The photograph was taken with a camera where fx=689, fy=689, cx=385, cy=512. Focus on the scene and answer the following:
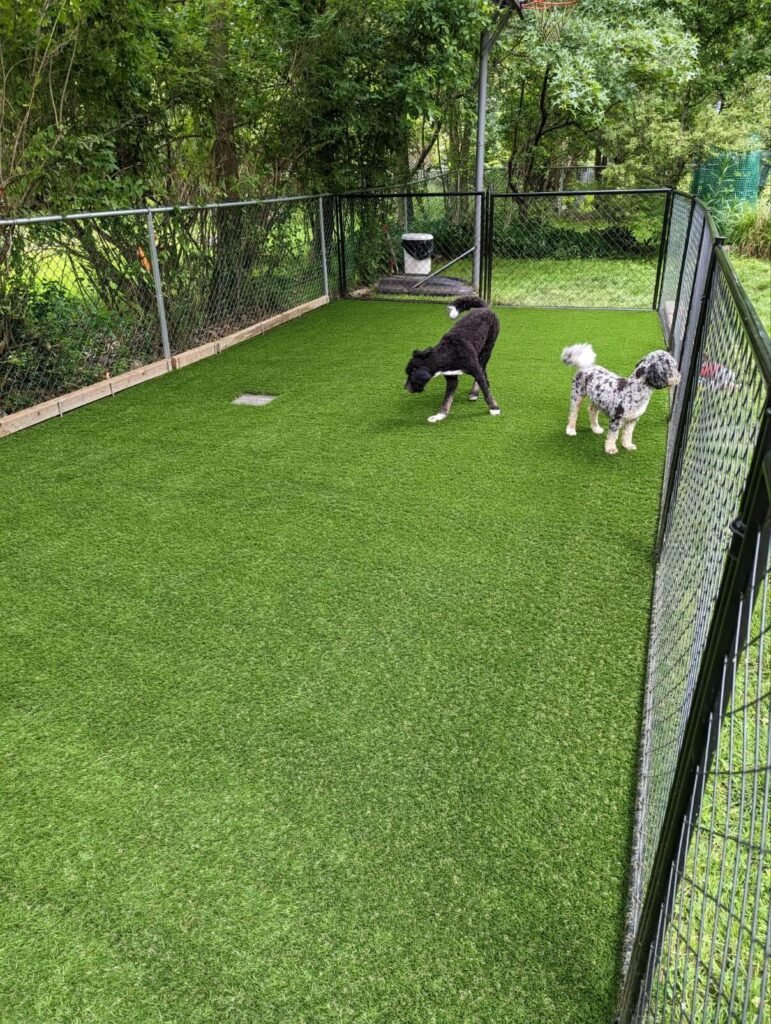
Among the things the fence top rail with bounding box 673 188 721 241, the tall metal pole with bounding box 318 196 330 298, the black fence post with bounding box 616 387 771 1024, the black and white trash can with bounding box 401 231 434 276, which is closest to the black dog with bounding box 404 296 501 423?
the fence top rail with bounding box 673 188 721 241

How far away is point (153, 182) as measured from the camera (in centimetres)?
580

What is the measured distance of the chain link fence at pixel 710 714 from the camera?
93cm

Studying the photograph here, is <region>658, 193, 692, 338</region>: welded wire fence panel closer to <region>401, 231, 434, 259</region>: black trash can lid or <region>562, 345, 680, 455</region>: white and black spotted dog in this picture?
<region>562, 345, 680, 455</region>: white and black spotted dog

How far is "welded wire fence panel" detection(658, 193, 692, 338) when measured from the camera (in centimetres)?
564

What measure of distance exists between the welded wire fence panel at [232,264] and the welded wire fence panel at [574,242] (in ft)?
9.71

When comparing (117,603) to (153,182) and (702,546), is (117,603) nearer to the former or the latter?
(702,546)

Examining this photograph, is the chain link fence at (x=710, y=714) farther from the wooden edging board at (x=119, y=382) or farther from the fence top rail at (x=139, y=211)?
the wooden edging board at (x=119, y=382)

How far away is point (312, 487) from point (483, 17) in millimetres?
5918

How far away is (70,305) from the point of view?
505 centimetres

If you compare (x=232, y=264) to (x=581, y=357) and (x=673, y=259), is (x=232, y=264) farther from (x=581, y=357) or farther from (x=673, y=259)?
(x=673, y=259)

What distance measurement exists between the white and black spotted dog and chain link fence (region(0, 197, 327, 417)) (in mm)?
3499

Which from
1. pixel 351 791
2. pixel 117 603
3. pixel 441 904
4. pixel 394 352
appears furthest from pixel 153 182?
pixel 441 904

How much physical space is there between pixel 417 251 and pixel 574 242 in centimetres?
309

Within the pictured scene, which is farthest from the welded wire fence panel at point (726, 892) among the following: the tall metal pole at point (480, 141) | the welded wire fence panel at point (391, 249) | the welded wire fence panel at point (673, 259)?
the welded wire fence panel at point (391, 249)
